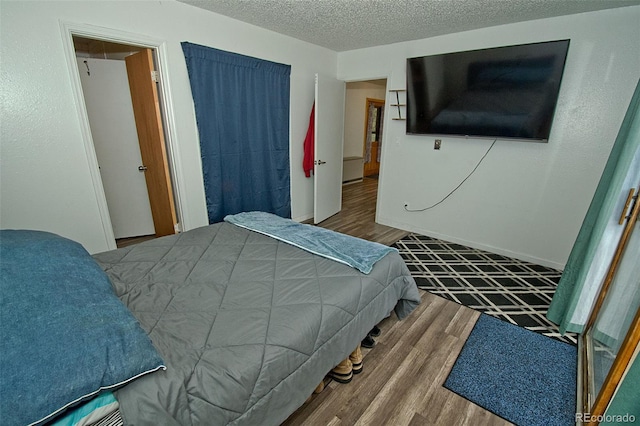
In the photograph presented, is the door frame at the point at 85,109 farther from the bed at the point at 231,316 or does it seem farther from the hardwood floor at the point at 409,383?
the hardwood floor at the point at 409,383

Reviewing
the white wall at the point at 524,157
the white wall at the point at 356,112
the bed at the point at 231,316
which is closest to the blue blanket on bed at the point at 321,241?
the bed at the point at 231,316

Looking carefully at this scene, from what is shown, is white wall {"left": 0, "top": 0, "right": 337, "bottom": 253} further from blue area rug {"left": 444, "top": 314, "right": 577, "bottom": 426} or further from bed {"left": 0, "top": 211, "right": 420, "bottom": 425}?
blue area rug {"left": 444, "top": 314, "right": 577, "bottom": 426}

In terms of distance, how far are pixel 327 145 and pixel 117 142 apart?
2.62m

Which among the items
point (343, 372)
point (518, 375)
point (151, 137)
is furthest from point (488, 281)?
A: point (151, 137)

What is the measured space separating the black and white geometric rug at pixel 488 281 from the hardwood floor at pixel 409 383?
247mm

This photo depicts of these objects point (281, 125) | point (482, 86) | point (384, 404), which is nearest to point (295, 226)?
point (384, 404)

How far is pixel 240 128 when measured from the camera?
3.15 metres

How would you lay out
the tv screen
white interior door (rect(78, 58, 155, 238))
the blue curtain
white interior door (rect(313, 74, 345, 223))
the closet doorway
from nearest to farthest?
1. the tv screen
2. the blue curtain
3. the closet doorway
4. white interior door (rect(78, 58, 155, 238))
5. white interior door (rect(313, 74, 345, 223))

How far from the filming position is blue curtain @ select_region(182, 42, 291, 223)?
282 cm

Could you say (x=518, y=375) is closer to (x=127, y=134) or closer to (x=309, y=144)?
(x=309, y=144)

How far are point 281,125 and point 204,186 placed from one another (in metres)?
1.26

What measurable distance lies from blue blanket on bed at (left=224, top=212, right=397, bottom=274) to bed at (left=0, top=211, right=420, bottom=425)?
1 centimetres

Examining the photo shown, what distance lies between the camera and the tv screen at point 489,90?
8.80ft

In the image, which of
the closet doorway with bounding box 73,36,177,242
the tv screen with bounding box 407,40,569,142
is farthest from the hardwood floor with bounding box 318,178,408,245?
the closet doorway with bounding box 73,36,177,242
